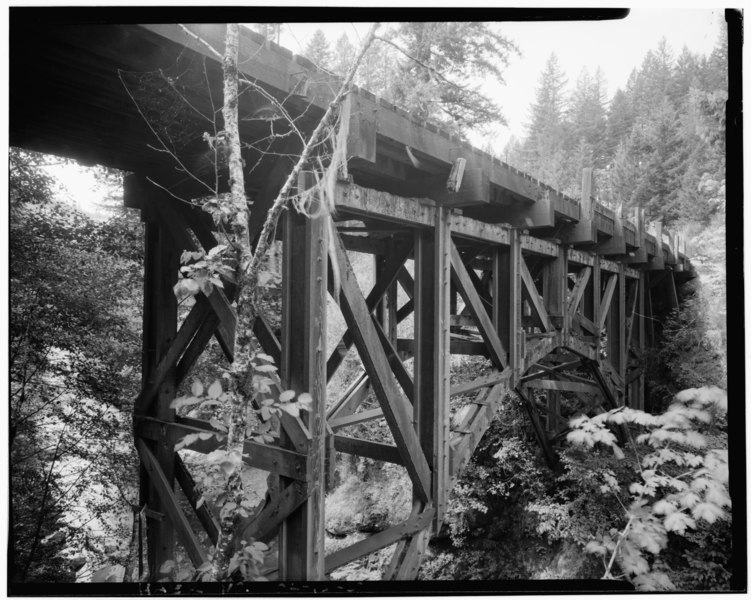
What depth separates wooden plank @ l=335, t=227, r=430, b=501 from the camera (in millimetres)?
2854

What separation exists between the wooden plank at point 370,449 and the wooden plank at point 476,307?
1415 millimetres

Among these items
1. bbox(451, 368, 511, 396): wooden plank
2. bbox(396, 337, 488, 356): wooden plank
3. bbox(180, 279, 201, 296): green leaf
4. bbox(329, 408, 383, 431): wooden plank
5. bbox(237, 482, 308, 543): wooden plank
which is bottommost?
bbox(237, 482, 308, 543): wooden plank

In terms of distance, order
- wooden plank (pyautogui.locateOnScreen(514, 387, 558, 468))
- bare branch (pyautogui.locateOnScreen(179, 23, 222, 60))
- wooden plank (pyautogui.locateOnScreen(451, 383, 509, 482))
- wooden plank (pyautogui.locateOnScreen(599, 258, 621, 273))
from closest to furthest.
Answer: bare branch (pyautogui.locateOnScreen(179, 23, 222, 60)), wooden plank (pyautogui.locateOnScreen(451, 383, 509, 482)), wooden plank (pyautogui.locateOnScreen(599, 258, 621, 273)), wooden plank (pyautogui.locateOnScreen(514, 387, 558, 468))

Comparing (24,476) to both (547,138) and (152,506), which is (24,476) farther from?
(547,138)

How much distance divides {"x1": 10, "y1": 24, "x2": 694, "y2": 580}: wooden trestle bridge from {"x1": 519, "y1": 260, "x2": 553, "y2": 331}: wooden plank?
3 centimetres

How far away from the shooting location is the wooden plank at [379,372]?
9.36 ft

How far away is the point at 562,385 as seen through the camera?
732 centimetres

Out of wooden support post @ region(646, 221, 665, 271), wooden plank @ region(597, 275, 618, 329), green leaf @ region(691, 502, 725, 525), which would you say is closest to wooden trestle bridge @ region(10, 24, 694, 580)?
wooden plank @ region(597, 275, 618, 329)

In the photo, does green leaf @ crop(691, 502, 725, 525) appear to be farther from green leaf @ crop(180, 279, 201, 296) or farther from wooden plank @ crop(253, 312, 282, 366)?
green leaf @ crop(180, 279, 201, 296)

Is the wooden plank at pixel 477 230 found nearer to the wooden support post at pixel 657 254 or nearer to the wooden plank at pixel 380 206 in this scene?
the wooden plank at pixel 380 206

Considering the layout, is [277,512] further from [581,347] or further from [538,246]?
[581,347]

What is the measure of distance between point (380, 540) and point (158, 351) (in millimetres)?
2567

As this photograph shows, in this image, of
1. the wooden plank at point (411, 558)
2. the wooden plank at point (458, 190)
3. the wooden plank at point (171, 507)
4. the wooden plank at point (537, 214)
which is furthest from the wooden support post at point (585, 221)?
the wooden plank at point (171, 507)

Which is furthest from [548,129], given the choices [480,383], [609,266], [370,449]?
[370,449]
